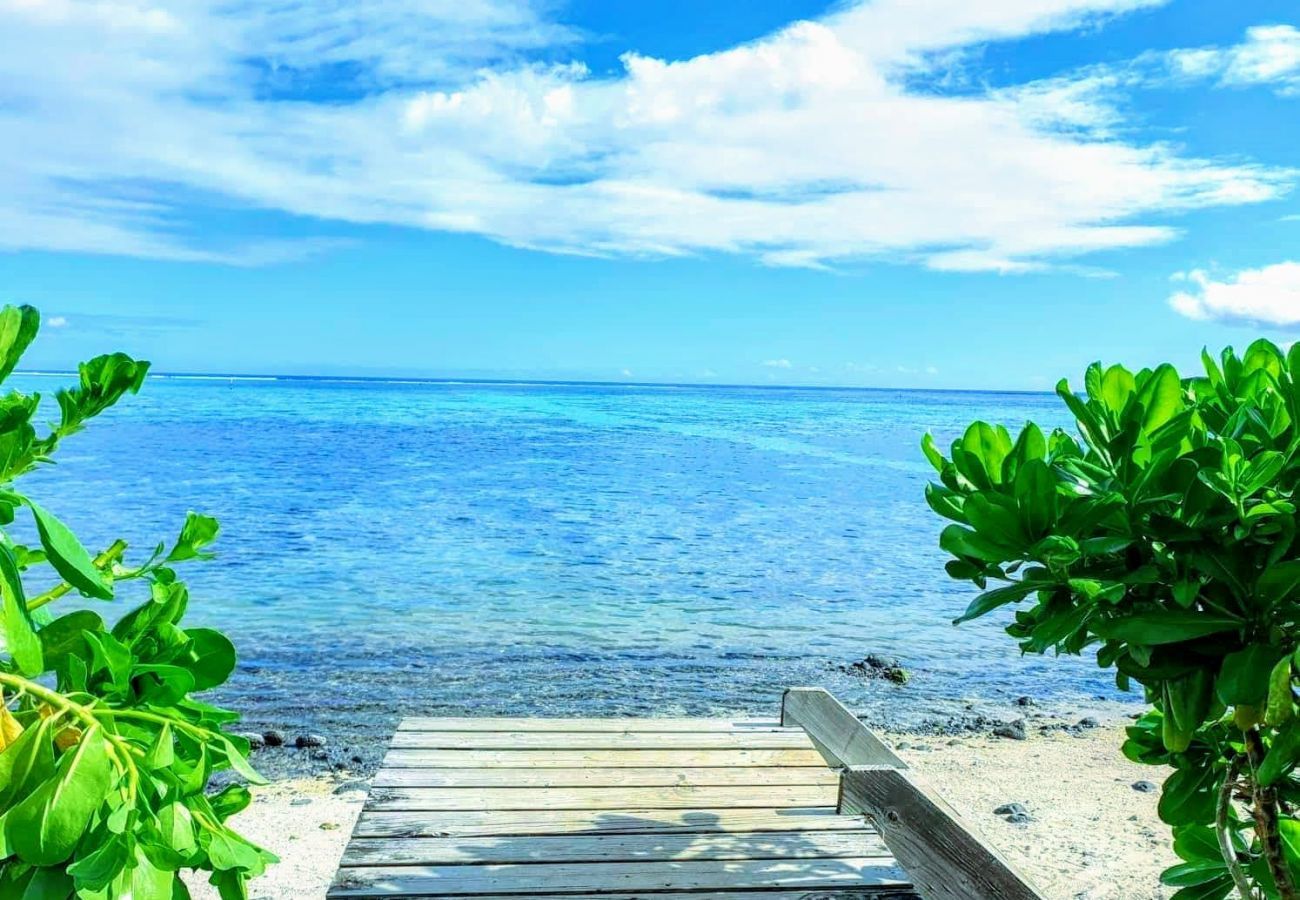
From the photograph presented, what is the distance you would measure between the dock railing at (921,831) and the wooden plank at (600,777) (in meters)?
0.26

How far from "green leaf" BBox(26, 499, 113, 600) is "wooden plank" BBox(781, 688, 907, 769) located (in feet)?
10.6

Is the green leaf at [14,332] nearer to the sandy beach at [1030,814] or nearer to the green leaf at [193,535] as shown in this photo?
the green leaf at [193,535]

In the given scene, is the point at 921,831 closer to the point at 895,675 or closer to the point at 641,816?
the point at 641,816

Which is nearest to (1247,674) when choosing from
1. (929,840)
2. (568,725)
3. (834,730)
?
(929,840)

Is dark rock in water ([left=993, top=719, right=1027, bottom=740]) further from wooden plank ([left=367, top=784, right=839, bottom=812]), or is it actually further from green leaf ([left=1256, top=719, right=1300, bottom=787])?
green leaf ([left=1256, top=719, right=1300, bottom=787])

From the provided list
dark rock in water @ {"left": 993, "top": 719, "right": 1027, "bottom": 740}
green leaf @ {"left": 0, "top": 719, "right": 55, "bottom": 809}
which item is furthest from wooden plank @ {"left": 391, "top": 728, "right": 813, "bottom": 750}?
dark rock in water @ {"left": 993, "top": 719, "right": 1027, "bottom": 740}

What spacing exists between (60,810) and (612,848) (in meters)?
2.76

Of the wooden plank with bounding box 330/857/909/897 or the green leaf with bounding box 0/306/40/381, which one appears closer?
the green leaf with bounding box 0/306/40/381

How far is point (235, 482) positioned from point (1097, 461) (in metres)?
29.6

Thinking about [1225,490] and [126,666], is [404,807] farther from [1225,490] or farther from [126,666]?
[1225,490]

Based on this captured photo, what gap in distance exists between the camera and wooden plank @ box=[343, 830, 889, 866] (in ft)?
11.4

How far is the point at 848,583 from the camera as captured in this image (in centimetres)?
1631

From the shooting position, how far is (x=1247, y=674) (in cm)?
174

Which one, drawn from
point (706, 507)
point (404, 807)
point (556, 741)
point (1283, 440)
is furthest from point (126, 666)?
point (706, 507)
